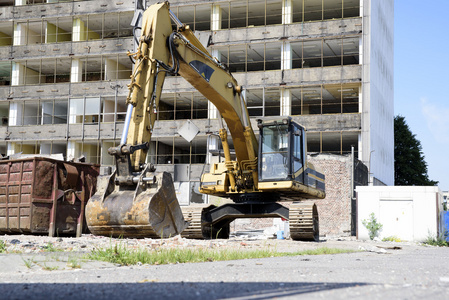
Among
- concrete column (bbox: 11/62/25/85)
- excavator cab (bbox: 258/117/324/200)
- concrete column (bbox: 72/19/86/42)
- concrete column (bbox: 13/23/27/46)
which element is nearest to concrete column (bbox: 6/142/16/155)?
concrete column (bbox: 11/62/25/85)

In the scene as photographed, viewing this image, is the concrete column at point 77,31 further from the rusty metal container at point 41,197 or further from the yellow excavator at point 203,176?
the rusty metal container at point 41,197

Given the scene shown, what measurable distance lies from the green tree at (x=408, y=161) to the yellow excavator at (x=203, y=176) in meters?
44.6

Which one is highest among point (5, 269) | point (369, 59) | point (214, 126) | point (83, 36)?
point (83, 36)

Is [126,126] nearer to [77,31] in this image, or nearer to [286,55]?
[286,55]

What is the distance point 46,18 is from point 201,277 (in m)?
43.1

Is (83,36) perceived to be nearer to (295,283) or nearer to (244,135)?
(244,135)

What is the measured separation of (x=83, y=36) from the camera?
4694 cm

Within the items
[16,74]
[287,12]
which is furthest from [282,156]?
[16,74]

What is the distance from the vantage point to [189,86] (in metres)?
42.2

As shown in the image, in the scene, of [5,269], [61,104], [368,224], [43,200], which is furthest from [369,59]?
[5,269]

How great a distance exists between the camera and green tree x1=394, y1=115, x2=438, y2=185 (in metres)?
62.3

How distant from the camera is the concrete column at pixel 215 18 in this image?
43062 millimetres

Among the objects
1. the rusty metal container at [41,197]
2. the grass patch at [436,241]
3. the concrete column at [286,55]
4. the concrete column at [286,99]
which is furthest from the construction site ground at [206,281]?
the concrete column at [286,55]

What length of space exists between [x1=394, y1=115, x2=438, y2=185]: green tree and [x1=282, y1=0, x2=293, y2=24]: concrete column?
26496 mm
